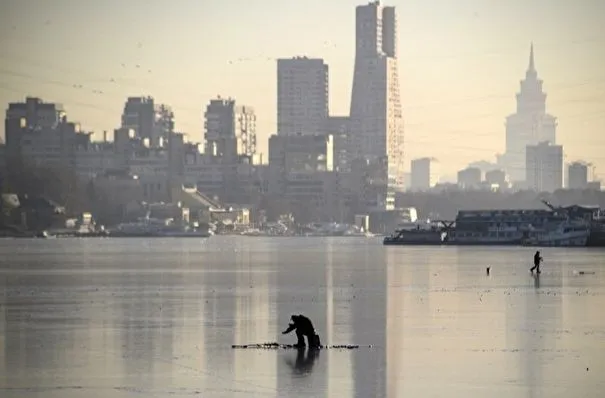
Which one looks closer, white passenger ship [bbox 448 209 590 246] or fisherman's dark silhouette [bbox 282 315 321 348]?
fisherman's dark silhouette [bbox 282 315 321 348]

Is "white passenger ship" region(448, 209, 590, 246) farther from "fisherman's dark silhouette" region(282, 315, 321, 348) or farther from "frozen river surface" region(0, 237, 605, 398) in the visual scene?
"fisherman's dark silhouette" region(282, 315, 321, 348)

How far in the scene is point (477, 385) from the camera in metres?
27.7

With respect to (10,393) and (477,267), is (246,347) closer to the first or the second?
(10,393)

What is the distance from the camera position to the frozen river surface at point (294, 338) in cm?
2781

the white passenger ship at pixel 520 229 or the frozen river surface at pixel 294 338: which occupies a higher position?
the white passenger ship at pixel 520 229

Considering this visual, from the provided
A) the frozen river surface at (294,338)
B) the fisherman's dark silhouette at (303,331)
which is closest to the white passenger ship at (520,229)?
the frozen river surface at (294,338)

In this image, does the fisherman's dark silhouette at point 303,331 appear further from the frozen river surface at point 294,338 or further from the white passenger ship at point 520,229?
the white passenger ship at point 520,229

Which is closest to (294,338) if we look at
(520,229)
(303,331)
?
(303,331)

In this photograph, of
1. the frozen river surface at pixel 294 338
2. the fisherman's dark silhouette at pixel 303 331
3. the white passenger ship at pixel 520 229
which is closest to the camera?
the frozen river surface at pixel 294 338

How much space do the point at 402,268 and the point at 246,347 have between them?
43706mm

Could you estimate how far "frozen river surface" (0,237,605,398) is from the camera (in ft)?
91.2

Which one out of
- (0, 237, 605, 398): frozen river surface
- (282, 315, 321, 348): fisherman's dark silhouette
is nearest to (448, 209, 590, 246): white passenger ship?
(0, 237, 605, 398): frozen river surface

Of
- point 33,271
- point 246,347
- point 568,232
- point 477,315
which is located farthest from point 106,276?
point 568,232

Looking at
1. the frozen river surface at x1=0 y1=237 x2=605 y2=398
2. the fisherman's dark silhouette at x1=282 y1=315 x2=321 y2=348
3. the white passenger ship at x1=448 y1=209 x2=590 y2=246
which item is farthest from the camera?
the white passenger ship at x1=448 y1=209 x2=590 y2=246
